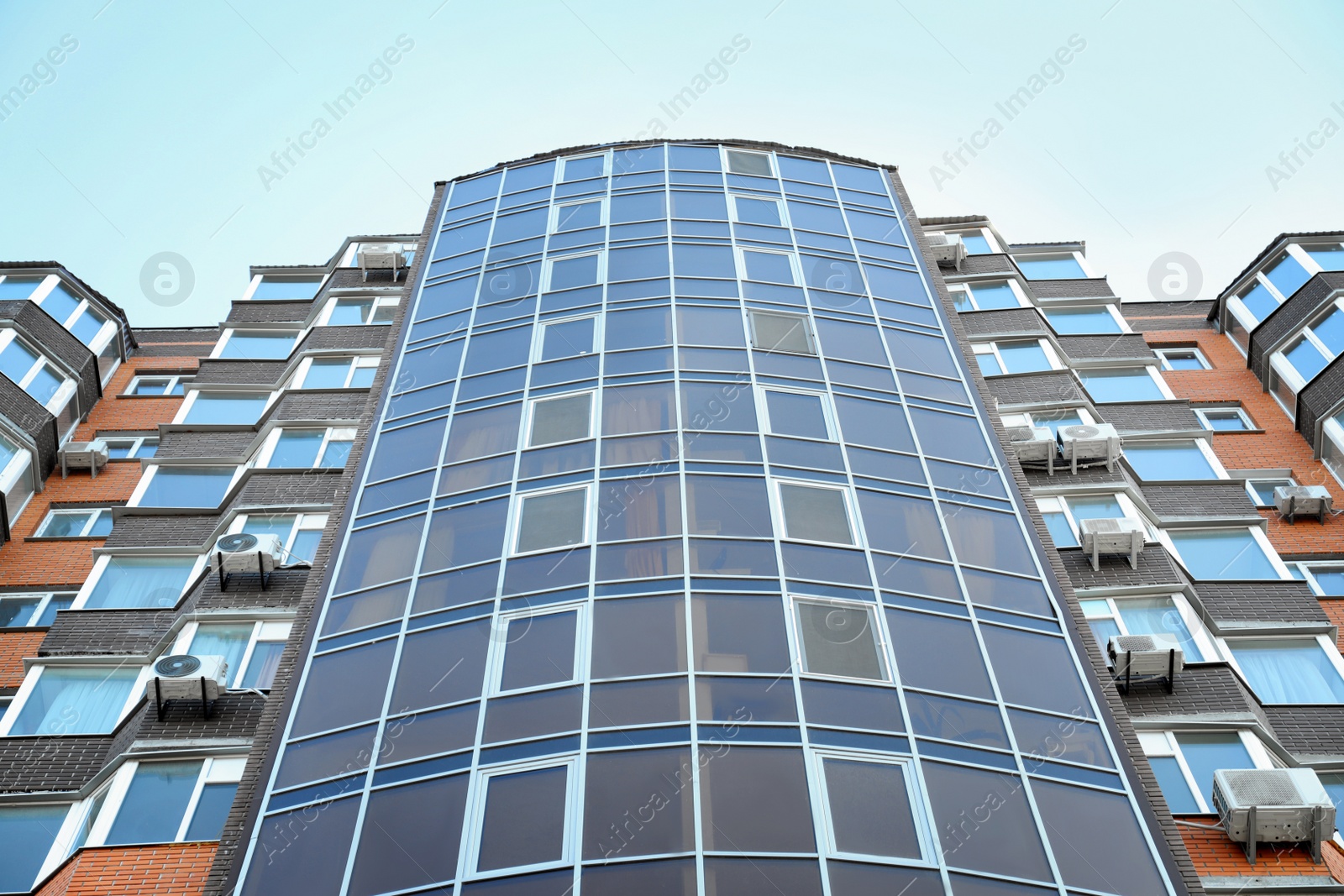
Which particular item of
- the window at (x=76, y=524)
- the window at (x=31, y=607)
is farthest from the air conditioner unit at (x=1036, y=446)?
the window at (x=76, y=524)

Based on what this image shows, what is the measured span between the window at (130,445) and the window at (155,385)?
2.32m

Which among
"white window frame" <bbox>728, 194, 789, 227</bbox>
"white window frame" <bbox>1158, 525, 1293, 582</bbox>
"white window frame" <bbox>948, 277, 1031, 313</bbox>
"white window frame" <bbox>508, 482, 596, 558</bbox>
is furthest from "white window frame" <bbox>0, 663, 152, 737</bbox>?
"white window frame" <bbox>948, 277, 1031, 313</bbox>

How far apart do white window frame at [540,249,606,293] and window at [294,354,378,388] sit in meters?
4.15

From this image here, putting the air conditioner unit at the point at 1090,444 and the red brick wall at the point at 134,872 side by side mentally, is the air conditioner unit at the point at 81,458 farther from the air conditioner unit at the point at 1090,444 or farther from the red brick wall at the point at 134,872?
the air conditioner unit at the point at 1090,444

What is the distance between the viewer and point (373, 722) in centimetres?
1458

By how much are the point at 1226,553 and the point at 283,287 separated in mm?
20536

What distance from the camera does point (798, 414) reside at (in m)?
18.5

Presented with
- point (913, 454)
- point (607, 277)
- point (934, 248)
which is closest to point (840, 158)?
point (934, 248)

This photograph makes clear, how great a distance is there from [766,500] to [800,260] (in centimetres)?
722

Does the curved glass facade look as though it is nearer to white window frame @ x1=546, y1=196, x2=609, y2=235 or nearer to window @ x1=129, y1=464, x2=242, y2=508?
white window frame @ x1=546, y1=196, x2=609, y2=235

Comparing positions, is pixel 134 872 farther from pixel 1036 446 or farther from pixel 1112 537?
pixel 1036 446

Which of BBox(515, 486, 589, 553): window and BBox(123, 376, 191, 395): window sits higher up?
BBox(123, 376, 191, 395): window

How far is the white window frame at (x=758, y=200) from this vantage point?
23.7 meters

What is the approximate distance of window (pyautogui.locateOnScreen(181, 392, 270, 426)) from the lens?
24547mm
